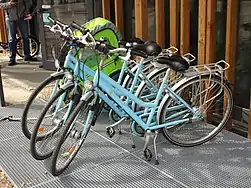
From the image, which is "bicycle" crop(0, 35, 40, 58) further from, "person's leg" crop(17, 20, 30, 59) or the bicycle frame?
the bicycle frame

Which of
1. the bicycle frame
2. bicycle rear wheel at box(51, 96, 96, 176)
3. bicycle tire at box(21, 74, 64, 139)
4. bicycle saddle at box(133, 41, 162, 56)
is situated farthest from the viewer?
bicycle tire at box(21, 74, 64, 139)

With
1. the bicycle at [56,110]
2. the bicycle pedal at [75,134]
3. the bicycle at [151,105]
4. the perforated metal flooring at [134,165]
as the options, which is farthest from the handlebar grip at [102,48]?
the perforated metal flooring at [134,165]

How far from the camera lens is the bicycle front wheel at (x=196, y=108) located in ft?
10.4

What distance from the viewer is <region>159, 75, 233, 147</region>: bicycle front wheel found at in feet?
10.4

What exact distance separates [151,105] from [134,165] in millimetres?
551

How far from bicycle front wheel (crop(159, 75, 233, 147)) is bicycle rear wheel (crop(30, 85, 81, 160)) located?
2.71 ft

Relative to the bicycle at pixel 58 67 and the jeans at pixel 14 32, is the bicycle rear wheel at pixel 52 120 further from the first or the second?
the jeans at pixel 14 32

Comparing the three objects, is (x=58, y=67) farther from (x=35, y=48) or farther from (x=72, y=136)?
(x=35, y=48)

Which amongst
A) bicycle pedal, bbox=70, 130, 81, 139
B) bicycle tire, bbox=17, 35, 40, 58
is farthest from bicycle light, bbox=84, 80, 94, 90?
bicycle tire, bbox=17, 35, 40, 58

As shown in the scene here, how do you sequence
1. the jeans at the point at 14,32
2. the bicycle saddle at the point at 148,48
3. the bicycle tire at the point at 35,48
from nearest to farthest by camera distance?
the bicycle saddle at the point at 148,48 → the jeans at the point at 14,32 → the bicycle tire at the point at 35,48

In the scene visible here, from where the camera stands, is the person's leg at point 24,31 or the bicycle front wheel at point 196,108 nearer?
the bicycle front wheel at point 196,108

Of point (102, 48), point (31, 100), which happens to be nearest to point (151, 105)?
point (102, 48)

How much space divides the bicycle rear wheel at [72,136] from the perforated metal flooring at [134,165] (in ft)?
0.34

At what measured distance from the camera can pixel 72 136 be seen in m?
2.88
